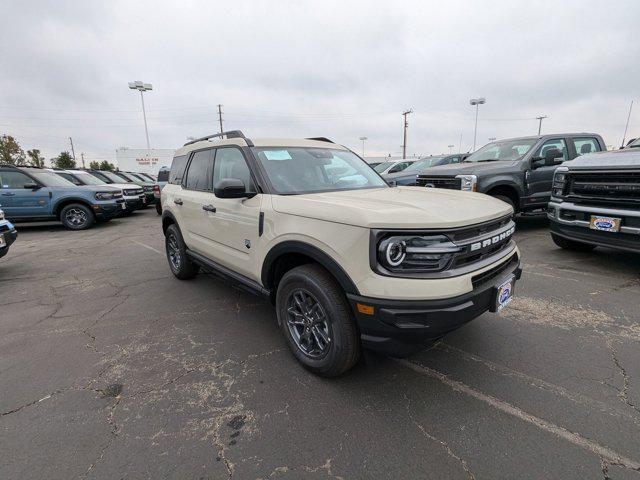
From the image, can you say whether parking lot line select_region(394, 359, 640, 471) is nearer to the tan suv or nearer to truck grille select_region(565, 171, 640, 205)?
the tan suv

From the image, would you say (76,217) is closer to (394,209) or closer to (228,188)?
(228,188)

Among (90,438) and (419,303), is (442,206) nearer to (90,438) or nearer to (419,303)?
(419,303)

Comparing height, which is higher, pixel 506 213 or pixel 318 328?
pixel 506 213

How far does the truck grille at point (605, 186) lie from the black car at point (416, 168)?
508 cm

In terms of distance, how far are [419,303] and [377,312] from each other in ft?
0.81

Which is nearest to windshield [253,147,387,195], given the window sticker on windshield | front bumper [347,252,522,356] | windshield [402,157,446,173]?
the window sticker on windshield

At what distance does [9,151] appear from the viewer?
3594cm

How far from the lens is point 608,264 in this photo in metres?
4.82

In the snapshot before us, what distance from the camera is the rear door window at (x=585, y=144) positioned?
23.4ft

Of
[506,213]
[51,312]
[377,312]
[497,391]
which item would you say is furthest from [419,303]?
[51,312]

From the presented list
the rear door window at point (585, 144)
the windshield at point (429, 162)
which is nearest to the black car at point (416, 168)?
the windshield at point (429, 162)

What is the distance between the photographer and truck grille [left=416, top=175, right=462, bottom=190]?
653 centimetres

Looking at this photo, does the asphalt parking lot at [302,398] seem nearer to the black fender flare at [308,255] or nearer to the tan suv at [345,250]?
the tan suv at [345,250]

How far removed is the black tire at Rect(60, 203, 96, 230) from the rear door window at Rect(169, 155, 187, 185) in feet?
22.7
